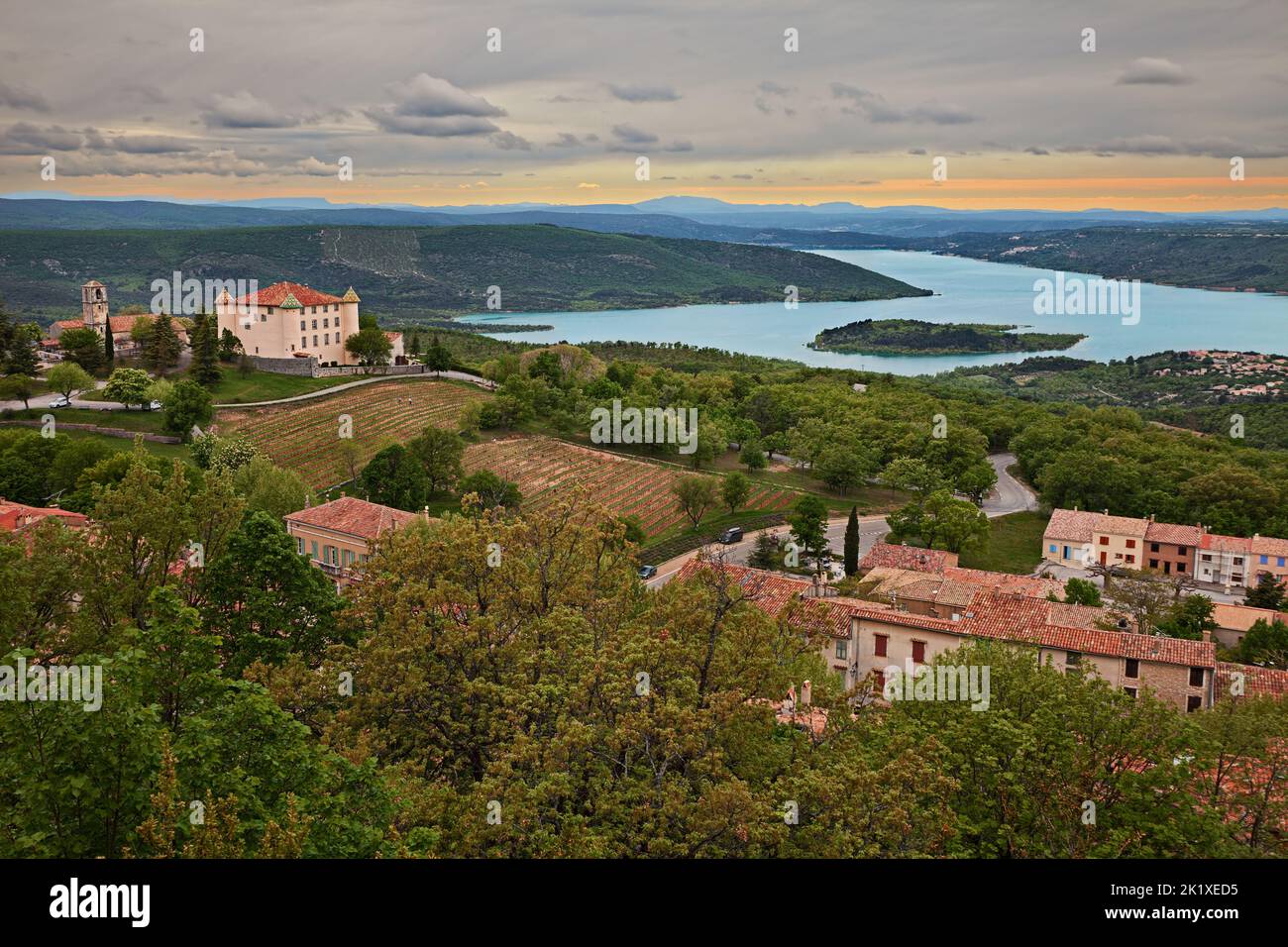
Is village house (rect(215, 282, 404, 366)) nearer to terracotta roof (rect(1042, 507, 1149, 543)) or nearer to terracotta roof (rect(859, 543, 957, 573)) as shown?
terracotta roof (rect(859, 543, 957, 573))

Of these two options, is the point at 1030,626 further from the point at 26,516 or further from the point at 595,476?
the point at 595,476

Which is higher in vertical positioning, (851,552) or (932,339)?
(932,339)

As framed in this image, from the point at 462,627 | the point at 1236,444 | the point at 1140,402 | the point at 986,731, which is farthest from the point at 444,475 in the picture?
the point at 1140,402

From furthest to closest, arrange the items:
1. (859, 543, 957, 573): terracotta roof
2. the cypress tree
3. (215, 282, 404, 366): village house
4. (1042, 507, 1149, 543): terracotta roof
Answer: (215, 282, 404, 366): village house, (1042, 507, 1149, 543): terracotta roof, the cypress tree, (859, 543, 957, 573): terracotta roof

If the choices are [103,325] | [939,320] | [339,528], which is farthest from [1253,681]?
[939,320]

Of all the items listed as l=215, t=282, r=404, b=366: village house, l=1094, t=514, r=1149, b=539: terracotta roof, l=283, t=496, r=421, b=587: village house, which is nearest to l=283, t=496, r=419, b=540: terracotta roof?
l=283, t=496, r=421, b=587: village house
